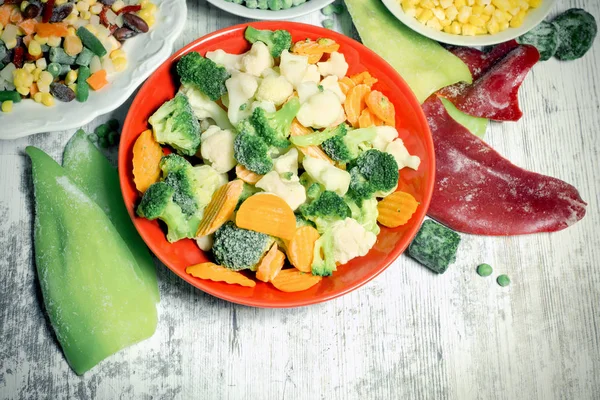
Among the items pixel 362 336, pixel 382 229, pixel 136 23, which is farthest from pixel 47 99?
pixel 362 336

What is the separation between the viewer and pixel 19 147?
2.56m

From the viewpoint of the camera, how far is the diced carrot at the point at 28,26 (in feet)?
7.73

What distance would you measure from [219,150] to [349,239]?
541 millimetres

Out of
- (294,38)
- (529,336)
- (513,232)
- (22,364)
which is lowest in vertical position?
(22,364)

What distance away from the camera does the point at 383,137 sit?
214 centimetres

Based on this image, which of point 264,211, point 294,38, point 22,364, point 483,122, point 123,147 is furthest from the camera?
point 483,122

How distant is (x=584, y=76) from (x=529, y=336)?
1.22 m

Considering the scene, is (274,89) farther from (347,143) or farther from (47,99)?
(47,99)

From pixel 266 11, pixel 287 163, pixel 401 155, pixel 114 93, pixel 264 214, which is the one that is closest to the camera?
pixel 264 214

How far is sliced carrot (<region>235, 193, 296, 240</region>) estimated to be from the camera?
1.92 metres

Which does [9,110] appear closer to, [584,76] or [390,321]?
[390,321]

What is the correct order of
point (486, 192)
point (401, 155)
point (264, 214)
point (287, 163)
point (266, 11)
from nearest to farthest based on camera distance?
point (264, 214) → point (287, 163) → point (401, 155) → point (266, 11) → point (486, 192)

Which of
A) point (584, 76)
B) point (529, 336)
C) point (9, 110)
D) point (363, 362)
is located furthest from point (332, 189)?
point (584, 76)

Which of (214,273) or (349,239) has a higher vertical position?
(349,239)
